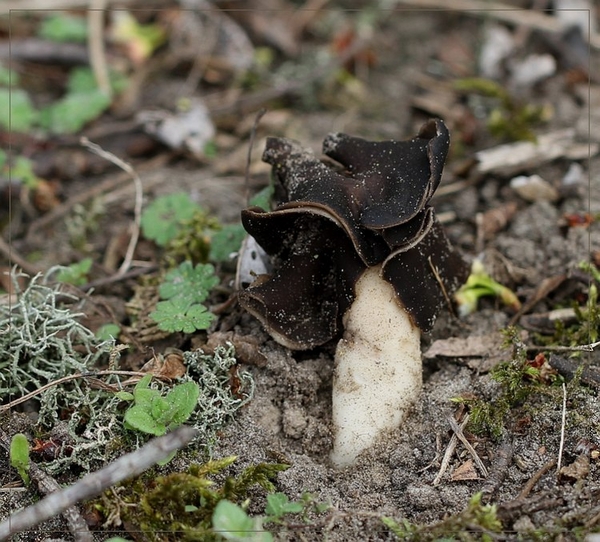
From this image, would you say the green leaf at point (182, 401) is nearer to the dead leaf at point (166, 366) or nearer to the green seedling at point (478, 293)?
the dead leaf at point (166, 366)

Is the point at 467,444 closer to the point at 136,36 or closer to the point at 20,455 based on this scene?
the point at 20,455

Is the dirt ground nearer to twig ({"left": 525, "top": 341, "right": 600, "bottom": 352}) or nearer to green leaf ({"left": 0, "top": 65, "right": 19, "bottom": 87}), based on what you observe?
twig ({"left": 525, "top": 341, "right": 600, "bottom": 352})

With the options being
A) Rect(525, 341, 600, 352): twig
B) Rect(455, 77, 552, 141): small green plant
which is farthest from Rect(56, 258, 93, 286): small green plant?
Rect(455, 77, 552, 141): small green plant

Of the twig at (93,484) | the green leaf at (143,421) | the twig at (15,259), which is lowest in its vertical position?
the twig at (15,259)

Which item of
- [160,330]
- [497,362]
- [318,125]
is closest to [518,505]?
[497,362]

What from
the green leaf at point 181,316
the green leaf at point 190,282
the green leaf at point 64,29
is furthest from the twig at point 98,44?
the green leaf at point 181,316
